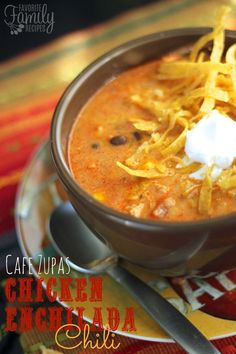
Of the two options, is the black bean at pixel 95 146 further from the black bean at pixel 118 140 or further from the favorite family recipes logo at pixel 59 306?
the favorite family recipes logo at pixel 59 306

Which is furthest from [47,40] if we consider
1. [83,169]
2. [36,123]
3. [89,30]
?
[83,169]

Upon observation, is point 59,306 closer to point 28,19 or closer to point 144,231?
point 144,231

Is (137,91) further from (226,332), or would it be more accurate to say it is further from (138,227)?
(226,332)

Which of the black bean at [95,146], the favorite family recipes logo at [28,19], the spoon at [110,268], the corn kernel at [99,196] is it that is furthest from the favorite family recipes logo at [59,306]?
the favorite family recipes logo at [28,19]

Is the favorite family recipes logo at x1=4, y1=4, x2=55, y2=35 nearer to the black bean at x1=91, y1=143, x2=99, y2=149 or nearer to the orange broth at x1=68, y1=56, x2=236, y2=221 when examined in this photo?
the orange broth at x1=68, y1=56, x2=236, y2=221

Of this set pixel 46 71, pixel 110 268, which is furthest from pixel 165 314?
pixel 46 71
